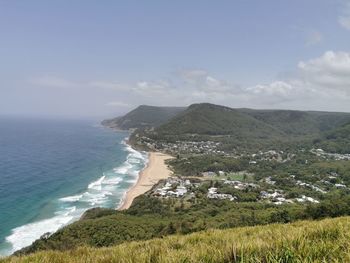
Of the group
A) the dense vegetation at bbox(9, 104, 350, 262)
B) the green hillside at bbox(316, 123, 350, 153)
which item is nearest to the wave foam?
the dense vegetation at bbox(9, 104, 350, 262)

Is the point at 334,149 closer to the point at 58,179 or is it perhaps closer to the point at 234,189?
the point at 234,189

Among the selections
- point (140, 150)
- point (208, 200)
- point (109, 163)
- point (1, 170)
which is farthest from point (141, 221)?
point (140, 150)

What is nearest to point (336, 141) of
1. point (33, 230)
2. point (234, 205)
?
point (234, 205)

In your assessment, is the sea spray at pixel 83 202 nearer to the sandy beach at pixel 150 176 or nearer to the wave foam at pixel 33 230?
the wave foam at pixel 33 230

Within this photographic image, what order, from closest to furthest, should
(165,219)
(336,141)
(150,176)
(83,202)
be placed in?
(165,219)
(83,202)
(150,176)
(336,141)

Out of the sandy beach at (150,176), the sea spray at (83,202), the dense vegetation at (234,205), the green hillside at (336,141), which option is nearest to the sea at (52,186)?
the sea spray at (83,202)

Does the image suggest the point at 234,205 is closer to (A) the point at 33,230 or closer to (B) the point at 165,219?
(B) the point at 165,219

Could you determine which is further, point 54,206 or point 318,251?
point 54,206
